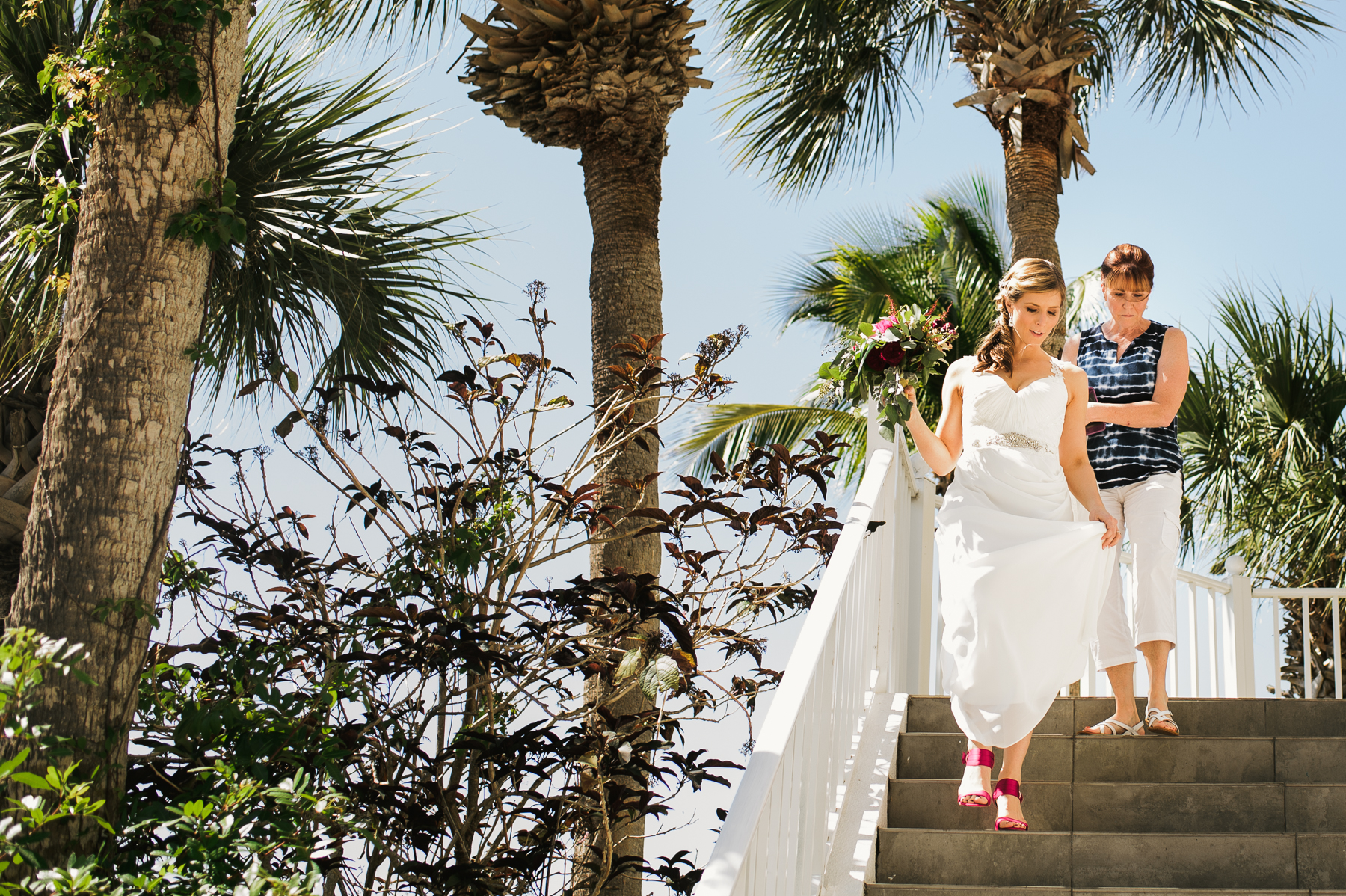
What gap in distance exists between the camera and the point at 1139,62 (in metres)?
9.23

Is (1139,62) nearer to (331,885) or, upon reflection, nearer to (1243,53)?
(1243,53)

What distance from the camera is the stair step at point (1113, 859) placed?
324 centimetres

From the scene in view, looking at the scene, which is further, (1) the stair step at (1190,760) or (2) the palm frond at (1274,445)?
(2) the palm frond at (1274,445)

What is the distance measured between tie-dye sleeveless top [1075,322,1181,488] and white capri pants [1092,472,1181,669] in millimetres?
43

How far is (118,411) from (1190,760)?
3.58 metres

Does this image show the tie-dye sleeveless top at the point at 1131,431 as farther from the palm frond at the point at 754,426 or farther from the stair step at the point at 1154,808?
the palm frond at the point at 754,426

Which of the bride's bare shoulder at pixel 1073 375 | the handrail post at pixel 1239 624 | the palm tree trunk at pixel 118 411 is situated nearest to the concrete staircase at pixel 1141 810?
the bride's bare shoulder at pixel 1073 375

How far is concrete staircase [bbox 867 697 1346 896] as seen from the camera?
3254 mm

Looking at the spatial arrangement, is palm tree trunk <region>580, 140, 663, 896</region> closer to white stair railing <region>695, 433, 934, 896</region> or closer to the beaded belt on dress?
white stair railing <region>695, 433, 934, 896</region>

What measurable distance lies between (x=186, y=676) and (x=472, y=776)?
0.98 meters

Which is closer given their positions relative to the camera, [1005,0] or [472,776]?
[472,776]

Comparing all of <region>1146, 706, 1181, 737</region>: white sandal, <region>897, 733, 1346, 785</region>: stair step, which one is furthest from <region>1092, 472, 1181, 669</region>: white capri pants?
<region>897, 733, 1346, 785</region>: stair step

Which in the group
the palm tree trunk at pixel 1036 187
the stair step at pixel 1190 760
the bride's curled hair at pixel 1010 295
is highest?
the palm tree trunk at pixel 1036 187

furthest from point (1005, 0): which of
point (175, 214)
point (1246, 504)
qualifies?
point (175, 214)
